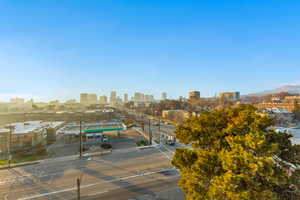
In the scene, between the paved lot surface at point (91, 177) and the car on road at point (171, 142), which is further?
the car on road at point (171, 142)

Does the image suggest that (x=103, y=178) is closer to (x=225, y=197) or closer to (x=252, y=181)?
(x=225, y=197)

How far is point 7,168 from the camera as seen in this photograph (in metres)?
16.2

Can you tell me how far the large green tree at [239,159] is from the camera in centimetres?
456

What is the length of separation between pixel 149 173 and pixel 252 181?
1186 cm

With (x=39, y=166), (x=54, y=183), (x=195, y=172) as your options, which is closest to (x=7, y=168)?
(x=39, y=166)

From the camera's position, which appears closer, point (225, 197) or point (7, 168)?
point (225, 197)

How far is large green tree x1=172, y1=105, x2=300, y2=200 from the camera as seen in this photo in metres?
4.56

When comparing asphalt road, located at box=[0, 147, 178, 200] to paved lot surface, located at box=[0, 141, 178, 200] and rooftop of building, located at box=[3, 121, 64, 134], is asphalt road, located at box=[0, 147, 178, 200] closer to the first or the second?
A: paved lot surface, located at box=[0, 141, 178, 200]

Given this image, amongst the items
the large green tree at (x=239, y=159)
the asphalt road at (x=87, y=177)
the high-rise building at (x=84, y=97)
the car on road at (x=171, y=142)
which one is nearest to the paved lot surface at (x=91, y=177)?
the asphalt road at (x=87, y=177)

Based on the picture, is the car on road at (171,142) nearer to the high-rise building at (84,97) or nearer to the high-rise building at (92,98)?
the high-rise building at (84,97)

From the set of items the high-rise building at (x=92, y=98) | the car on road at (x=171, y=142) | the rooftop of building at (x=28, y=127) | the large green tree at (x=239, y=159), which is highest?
the high-rise building at (x=92, y=98)

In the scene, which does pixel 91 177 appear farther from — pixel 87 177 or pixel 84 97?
pixel 84 97

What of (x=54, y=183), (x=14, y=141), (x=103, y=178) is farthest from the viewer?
(x=14, y=141)

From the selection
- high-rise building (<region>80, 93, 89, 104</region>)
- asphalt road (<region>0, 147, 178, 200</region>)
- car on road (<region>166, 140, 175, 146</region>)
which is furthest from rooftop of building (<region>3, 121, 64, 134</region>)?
high-rise building (<region>80, 93, 89, 104</region>)
